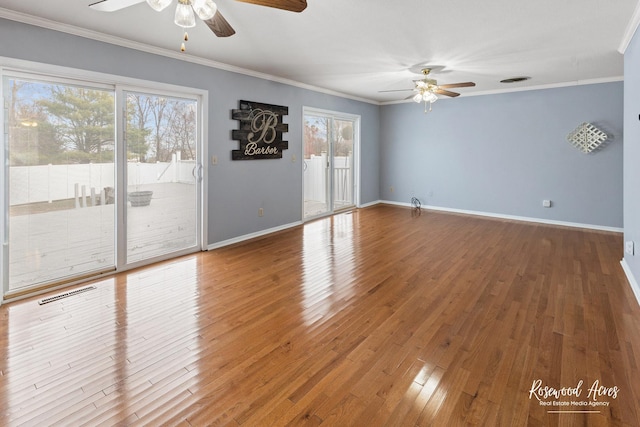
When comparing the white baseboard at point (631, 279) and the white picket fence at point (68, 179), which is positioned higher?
the white picket fence at point (68, 179)

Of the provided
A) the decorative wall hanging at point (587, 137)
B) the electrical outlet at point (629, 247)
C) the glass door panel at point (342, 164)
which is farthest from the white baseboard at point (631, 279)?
the glass door panel at point (342, 164)

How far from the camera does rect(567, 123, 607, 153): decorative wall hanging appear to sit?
19.1ft

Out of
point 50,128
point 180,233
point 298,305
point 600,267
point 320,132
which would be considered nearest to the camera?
point 298,305

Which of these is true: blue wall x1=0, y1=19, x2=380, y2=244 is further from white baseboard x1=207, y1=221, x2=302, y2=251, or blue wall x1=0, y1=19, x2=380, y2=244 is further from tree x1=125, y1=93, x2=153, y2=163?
tree x1=125, y1=93, x2=153, y2=163

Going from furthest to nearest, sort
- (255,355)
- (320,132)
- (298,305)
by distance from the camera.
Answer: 1. (320,132)
2. (298,305)
3. (255,355)

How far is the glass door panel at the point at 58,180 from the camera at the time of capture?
3191mm

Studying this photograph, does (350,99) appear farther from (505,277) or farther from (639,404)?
(639,404)

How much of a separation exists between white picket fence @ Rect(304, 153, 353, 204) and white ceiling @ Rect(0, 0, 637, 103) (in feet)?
6.06

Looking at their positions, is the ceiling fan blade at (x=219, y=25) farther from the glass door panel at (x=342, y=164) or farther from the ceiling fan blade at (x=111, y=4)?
the glass door panel at (x=342, y=164)

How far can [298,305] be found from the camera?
3068 millimetres

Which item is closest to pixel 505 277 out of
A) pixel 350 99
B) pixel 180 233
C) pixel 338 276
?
pixel 338 276

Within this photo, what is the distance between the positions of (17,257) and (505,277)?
15.4 ft

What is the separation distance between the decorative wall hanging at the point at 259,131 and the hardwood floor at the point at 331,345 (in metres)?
1.78

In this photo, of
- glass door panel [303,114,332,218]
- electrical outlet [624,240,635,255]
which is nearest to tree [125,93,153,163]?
glass door panel [303,114,332,218]
